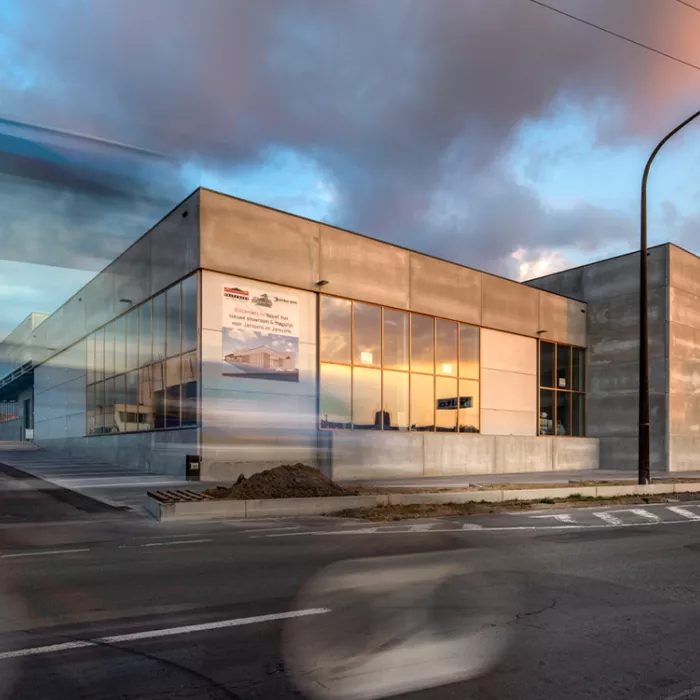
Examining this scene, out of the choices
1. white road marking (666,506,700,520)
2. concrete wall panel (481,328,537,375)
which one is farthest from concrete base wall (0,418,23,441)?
white road marking (666,506,700,520)

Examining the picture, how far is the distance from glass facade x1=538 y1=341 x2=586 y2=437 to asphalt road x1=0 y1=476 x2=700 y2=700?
21.6 meters

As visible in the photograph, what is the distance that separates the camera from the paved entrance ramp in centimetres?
1538

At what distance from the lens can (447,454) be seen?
26000 millimetres

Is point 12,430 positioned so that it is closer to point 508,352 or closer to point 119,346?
A: point 119,346

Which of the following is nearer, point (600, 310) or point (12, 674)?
point (12, 674)

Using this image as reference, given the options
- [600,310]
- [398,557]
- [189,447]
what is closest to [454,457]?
[189,447]

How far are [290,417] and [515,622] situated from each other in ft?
54.4

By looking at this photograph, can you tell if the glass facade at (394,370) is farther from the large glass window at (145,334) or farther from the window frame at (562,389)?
the large glass window at (145,334)

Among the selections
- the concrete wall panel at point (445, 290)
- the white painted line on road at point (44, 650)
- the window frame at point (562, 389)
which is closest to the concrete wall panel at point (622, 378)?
the window frame at point (562, 389)

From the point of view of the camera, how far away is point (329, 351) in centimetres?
2317

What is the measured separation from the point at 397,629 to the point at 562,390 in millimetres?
29567

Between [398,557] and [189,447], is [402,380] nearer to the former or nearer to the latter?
[189,447]

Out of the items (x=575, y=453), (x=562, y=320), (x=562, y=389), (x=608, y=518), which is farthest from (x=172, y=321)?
(x=575, y=453)

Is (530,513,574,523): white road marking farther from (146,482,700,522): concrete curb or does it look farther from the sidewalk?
the sidewalk
